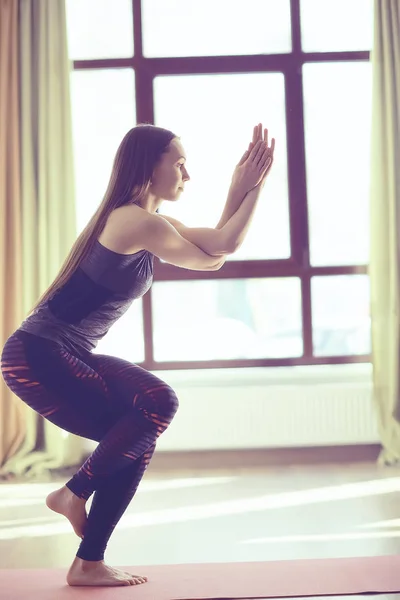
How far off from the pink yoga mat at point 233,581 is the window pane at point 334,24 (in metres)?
2.90

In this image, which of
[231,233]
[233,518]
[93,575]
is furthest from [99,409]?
[233,518]

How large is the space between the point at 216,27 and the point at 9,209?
5.03 feet

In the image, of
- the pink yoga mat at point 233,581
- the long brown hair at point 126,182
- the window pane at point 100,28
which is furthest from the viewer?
the window pane at point 100,28

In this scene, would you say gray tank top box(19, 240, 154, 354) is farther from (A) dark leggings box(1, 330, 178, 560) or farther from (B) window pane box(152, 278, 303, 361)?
(B) window pane box(152, 278, 303, 361)

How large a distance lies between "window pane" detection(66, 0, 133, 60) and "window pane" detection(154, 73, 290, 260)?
0.30 m

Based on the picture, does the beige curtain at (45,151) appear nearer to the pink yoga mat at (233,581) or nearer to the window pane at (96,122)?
the window pane at (96,122)

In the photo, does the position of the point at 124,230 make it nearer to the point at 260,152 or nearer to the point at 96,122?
the point at 260,152

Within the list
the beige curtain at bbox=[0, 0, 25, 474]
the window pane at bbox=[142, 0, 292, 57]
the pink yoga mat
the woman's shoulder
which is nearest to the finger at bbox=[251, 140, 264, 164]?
the woman's shoulder

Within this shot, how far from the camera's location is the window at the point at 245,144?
160 inches

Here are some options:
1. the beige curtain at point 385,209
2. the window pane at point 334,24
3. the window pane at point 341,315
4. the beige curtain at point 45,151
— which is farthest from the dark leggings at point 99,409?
the window pane at point 334,24

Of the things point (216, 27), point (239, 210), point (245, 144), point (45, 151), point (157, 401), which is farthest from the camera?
point (245, 144)

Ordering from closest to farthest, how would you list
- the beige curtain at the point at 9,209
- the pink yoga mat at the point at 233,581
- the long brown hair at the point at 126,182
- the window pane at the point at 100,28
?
the pink yoga mat at the point at 233,581, the long brown hair at the point at 126,182, the beige curtain at the point at 9,209, the window pane at the point at 100,28

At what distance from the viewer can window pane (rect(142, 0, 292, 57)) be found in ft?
13.4

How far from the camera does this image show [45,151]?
386 centimetres
